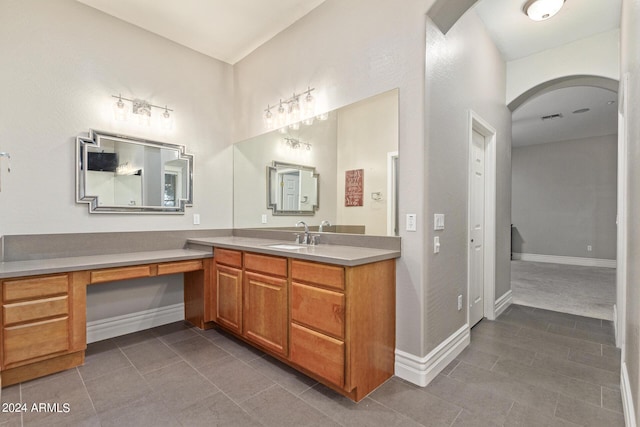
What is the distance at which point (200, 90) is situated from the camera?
343 cm

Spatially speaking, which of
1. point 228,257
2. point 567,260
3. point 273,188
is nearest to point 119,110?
point 273,188

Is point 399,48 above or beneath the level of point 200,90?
beneath

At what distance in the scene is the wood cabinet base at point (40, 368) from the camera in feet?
6.56

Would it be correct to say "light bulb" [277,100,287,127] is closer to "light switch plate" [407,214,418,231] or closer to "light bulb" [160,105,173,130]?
"light bulb" [160,105,173,130]

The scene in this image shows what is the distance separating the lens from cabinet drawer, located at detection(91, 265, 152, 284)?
2313 millimetres

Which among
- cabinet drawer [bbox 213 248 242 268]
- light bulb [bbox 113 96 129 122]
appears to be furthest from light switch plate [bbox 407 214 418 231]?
light bulb [bbox 113 96 129 122]

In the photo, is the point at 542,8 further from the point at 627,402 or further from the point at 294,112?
the point at 627,402

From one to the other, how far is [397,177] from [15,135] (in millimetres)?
2961

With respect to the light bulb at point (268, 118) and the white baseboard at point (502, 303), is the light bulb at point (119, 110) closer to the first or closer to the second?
the light bulb at point (268, 118)

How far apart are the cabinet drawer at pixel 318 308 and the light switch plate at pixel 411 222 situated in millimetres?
694

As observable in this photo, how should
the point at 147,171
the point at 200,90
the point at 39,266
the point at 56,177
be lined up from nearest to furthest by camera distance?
1. the point at 39,266
2. the point at 56,177
3. the point at 147,171
4. the point at 200,90

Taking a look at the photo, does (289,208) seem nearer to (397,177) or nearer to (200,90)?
(397,177)

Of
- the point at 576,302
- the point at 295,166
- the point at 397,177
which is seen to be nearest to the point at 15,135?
the point at 295,166

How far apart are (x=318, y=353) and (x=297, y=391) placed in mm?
286
